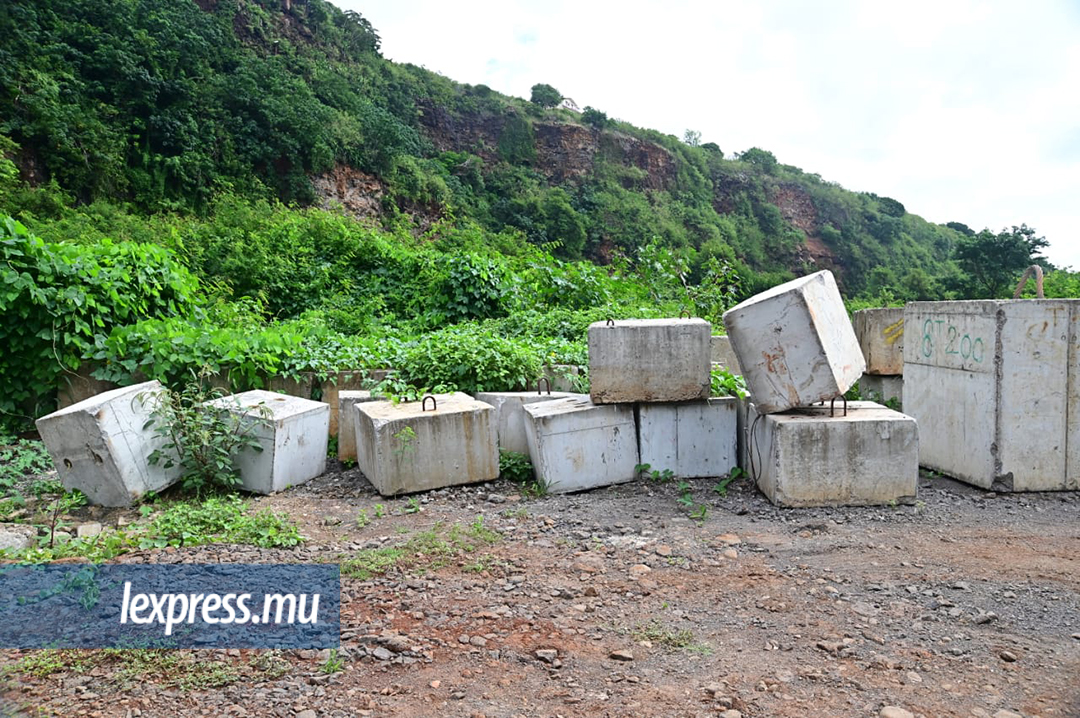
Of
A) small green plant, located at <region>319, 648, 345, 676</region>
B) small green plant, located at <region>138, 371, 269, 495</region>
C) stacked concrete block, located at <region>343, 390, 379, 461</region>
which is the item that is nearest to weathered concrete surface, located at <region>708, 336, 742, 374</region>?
stacked concrete block, located at <region>343, 390, 379, 461</region>

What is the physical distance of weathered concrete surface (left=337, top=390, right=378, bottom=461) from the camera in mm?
5965

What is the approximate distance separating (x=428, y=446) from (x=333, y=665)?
2447 millimetres

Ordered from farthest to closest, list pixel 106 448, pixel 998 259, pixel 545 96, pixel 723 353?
pixel 545 96
pixel 998 259
pixel 723 353
pixel 106 448

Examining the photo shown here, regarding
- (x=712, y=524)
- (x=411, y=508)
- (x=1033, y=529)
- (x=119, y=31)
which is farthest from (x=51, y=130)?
(x=1033, y=529)

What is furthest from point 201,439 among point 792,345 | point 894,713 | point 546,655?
point 894,713

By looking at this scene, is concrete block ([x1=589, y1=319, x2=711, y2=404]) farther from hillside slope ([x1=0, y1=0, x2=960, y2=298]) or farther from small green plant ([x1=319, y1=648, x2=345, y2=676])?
hillside slope ([x1=0, y1=0, x2=960, y2=298])

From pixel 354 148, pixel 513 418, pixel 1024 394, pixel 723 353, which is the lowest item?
pixel 513 418

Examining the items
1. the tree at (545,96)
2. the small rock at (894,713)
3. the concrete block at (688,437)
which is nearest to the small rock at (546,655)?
the small rock at (894,713)

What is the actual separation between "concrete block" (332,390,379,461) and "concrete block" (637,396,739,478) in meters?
2.12

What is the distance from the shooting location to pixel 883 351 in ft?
23.3

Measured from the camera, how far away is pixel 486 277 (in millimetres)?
10258

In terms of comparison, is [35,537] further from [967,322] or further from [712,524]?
[967,322]

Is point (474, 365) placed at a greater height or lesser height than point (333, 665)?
greater
